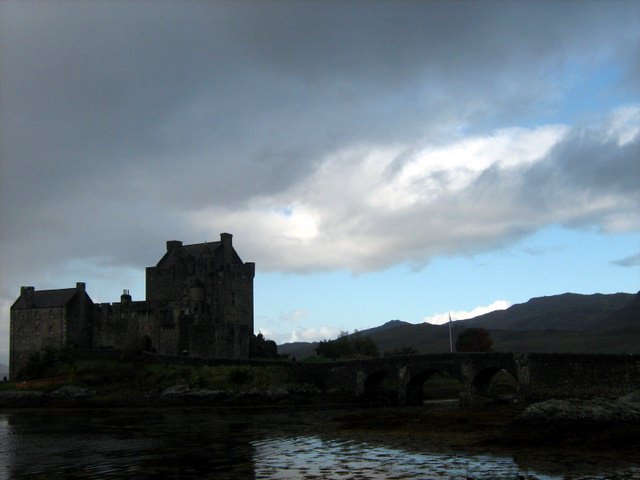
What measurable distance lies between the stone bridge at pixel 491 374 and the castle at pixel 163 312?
13318 mm

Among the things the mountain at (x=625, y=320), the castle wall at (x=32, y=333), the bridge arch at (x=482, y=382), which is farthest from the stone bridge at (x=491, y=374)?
the mountain at (x=625, y=320)

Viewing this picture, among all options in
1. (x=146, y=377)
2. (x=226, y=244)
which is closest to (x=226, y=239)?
(x=226, y=244)

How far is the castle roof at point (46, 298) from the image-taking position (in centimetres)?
7050

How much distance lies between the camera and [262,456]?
23875 mm

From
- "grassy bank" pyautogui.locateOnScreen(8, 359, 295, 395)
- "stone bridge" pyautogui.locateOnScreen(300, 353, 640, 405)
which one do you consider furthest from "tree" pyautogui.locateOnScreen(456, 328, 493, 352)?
"grassy bank" pyautogui.locateOnScreen(8, 359, 295, 395)

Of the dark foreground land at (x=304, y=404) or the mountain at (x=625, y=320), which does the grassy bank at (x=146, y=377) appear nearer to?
the dark foreground land at (x=304, y=404)

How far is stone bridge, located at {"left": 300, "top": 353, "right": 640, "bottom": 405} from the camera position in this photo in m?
39.8

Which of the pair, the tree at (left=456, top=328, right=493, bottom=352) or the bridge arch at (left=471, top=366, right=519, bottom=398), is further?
the tree at (left=456, top=328, right=493, bottom=352)

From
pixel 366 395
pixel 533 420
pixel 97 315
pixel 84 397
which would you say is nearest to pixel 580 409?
pixel 533 420

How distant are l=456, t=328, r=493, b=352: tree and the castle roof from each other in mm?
47589

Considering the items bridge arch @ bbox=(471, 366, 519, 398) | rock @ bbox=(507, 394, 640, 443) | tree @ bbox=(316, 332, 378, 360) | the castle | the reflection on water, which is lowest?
the reflection on water

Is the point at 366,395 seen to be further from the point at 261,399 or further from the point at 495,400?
the point at 495,400

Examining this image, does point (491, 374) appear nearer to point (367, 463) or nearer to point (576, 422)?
point (576, 422)

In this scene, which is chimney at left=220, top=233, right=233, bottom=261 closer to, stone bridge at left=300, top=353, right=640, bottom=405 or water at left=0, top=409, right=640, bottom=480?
stone bridge at left=300, top=353, right=640, bottom=405
